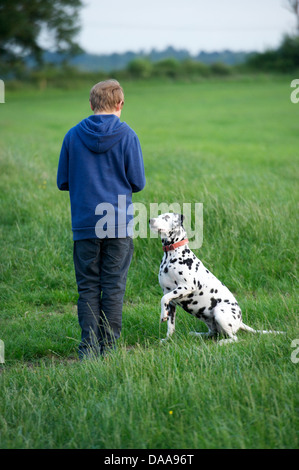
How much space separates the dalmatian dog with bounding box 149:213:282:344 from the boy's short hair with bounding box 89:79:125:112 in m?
1.09

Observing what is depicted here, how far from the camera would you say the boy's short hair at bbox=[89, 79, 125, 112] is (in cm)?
442

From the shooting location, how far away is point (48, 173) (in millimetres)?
11461

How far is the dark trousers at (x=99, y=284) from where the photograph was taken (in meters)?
4.61

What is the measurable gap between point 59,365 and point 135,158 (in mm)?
1902

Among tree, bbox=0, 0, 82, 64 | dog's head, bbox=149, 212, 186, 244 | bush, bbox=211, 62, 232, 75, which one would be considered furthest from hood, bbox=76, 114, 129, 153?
bush, bbox=211, 62, 232, 75

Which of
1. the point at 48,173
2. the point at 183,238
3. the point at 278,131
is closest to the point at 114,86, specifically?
the point at 183,238

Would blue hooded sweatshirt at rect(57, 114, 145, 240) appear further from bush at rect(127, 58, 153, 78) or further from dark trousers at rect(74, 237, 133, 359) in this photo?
bush at rect(127, 58, 153, 78)

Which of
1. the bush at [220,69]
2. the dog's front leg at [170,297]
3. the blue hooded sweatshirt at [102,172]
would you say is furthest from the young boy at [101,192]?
the bush at [220,69]

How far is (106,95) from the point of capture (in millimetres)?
4434

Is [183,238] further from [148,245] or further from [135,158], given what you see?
[148,245]

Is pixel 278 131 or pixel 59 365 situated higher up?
pixel 278 131

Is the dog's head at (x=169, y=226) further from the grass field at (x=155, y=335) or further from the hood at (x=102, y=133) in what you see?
the grass field at (x=155, y=335)

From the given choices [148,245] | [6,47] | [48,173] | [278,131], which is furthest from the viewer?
[6,47]
